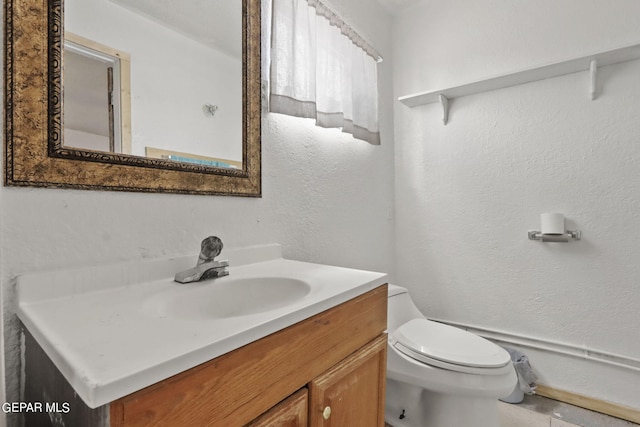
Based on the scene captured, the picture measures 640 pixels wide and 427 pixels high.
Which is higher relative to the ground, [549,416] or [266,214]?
[266,214]

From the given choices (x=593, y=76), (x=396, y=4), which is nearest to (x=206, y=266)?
(x=593, y=76)

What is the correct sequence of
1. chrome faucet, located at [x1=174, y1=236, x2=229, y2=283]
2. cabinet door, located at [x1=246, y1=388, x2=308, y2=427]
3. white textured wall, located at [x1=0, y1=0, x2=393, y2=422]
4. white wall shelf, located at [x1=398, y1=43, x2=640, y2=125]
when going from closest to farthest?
cabinet door, located at [x1=246, y1=388, x2=308, y2=427] < white textured wall, located at [x1=0, y1=0, x2=393, y2=422] < chrome faucet, located at [x1=174, y1=236, x2=229, y2=283] < white wall shelf, located at [x1=398, y1=43, x2=640, y2=125]

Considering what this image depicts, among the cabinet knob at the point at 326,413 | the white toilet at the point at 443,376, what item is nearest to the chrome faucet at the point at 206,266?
the cabinet knob at the point at 326,413

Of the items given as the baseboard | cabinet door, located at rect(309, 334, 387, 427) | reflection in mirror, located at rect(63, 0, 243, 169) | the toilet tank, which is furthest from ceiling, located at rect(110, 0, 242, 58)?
the baseboard

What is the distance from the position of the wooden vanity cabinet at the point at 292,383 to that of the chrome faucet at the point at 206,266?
1.19ft

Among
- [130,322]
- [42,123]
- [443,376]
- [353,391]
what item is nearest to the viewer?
[130,322]

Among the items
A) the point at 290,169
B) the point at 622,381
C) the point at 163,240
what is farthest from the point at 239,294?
the point at 622,381

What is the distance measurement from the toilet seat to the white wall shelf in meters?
1.24

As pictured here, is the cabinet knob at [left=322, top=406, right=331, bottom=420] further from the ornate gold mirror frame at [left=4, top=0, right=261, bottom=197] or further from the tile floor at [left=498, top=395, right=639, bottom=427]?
the tile floor at [left=498, top=395, right=639, bottom=427]

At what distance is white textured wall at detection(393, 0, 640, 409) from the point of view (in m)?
1.42

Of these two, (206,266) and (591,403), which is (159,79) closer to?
(206,266)

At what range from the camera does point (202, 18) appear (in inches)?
38.9

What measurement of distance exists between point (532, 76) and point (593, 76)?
9.6 inches

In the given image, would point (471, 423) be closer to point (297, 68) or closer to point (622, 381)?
point (622, 381)
